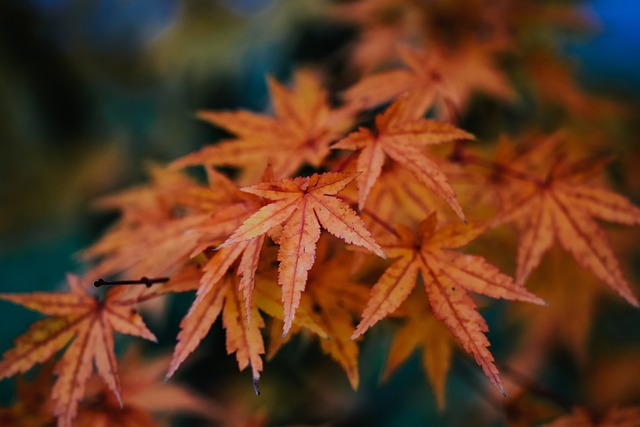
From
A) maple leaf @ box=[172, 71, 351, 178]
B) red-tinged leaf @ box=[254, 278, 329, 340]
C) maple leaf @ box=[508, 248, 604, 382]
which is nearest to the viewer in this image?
red-tinged leaf @ box=[254, 278, 329, 340]

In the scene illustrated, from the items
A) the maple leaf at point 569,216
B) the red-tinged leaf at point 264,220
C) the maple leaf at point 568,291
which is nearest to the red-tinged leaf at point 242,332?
the red-tinged leaf at point 264,220

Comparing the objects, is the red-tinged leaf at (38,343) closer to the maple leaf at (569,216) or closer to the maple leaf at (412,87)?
the maple leaf at (412,87)

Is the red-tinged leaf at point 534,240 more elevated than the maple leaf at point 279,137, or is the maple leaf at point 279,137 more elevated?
the maple leaf at point 279,137

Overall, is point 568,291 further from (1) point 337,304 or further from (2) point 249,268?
(2) point 249,268

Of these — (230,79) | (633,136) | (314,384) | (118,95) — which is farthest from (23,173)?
(633,136)

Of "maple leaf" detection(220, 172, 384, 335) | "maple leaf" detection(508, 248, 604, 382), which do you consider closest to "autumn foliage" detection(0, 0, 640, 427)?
"maple leaf" detection(220, 172, 384, 335)

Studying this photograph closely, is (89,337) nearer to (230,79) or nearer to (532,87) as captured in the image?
(532,87)

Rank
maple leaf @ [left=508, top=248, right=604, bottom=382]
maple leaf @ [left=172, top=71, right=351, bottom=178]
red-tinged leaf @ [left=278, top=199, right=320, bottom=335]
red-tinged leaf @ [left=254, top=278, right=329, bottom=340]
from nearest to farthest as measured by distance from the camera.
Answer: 1. red-tinged leaf @ [left=278, top=199, right=320, bottom=335]
2. red-tinged leaf @ [left=254, top=278, right=329, bottom=340]
3. maple leaf @ [left=172, top=71, right=351, bottom=178]
4. maple leaf @ [left=508, top=248, right=604, bottom=382]

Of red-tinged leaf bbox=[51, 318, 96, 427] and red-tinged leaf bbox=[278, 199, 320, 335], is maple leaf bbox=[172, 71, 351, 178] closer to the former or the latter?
red-tinged leaf bbox=[278, 199, 320, 335]
